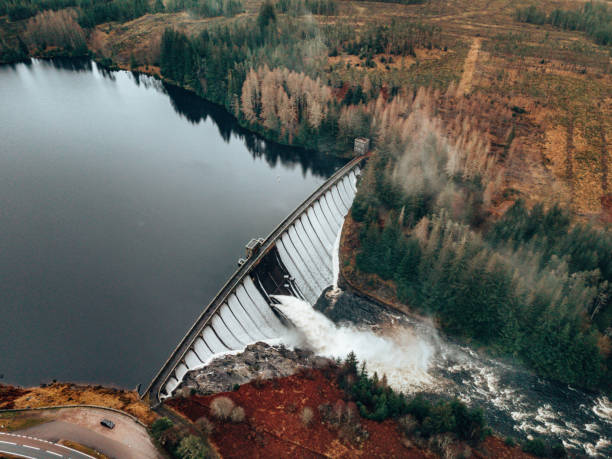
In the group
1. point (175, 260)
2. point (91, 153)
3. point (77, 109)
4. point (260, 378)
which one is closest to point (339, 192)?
point (175, 260)

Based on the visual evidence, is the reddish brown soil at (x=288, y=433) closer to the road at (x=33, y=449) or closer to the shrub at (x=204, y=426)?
the shrub at (x=204, y=426)

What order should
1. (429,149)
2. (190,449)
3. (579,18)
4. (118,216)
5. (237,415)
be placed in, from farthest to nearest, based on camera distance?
1. (579,18)
2. (118,216)
3. (429,149)
4. (237,415)
5. (190,449)

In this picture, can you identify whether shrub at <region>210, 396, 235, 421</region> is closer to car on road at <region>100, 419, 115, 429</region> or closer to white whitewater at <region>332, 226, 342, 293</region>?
car on road at <region>100, 419, 115, 429</region>

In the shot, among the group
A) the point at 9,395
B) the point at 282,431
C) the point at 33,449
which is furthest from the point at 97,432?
the point at 282,431

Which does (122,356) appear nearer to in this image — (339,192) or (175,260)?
(175,260)

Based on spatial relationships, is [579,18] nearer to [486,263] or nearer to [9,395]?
[486,263]
